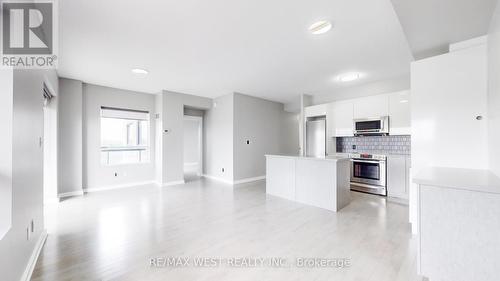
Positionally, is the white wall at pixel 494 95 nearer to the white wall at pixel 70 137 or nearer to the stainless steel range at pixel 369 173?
the stainless steel range at pixel 369 173

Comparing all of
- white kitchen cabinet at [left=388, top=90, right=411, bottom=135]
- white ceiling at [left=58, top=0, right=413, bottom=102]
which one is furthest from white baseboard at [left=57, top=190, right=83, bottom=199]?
white kitchen cabinet at [left=388, top=90, right=411, bottom=135]

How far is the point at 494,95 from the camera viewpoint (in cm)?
173

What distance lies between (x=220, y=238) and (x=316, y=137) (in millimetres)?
3962

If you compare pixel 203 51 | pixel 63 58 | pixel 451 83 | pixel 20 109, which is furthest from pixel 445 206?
pixel 63 58

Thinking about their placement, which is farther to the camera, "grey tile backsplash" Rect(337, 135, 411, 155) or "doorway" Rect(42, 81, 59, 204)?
"grey tile backsplash" Rect(337, 135, 411, 155)

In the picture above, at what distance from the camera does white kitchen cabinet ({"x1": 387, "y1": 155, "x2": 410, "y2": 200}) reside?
3.95 metres

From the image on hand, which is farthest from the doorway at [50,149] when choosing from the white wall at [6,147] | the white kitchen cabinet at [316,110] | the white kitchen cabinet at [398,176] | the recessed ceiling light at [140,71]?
the white kitchen cabinet at [398,176]

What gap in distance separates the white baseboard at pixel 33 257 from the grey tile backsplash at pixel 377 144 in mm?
5701

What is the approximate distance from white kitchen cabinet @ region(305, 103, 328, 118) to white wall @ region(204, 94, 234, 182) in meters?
2.16

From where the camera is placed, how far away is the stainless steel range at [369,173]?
13.8 feet

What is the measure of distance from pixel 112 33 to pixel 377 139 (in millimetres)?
5409

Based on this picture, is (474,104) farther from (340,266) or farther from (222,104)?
(222,104)

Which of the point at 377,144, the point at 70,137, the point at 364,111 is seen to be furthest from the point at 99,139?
the point at 377,144

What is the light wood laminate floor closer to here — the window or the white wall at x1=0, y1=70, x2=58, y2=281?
the white wall at x1=0, y1=70, x2=58, y2=281
